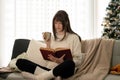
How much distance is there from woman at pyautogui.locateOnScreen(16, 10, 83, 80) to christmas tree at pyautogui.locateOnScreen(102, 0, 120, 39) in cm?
156

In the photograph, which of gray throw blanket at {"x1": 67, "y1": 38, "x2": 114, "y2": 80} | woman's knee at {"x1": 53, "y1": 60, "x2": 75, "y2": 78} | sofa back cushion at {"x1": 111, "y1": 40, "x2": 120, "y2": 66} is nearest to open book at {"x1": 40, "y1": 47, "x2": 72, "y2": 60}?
woman's knee at {"x1": 53, "y1": 60, "x2": 75, "y2": 78}

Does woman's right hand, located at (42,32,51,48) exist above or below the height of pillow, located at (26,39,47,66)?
above

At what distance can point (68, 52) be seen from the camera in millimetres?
2795

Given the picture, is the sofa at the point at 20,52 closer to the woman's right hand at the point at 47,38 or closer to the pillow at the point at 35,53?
the pillow at the point at 35,53

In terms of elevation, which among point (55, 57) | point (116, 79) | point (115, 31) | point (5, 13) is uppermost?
point (5, 13)

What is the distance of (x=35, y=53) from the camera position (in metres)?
3.29

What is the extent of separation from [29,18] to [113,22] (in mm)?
1597

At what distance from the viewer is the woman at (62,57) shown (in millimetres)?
2660

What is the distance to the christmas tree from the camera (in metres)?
4.46

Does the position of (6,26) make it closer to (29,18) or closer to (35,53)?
(29,18)

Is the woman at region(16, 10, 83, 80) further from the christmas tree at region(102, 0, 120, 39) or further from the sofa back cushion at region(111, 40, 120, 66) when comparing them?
the christmas tree at region(102, 0, 120, 39)

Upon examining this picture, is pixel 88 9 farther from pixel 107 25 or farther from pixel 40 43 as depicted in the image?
pixel 40 43

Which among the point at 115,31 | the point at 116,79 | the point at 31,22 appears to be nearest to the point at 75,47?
the point at 116,79

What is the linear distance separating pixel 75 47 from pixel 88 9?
2.27 metres
